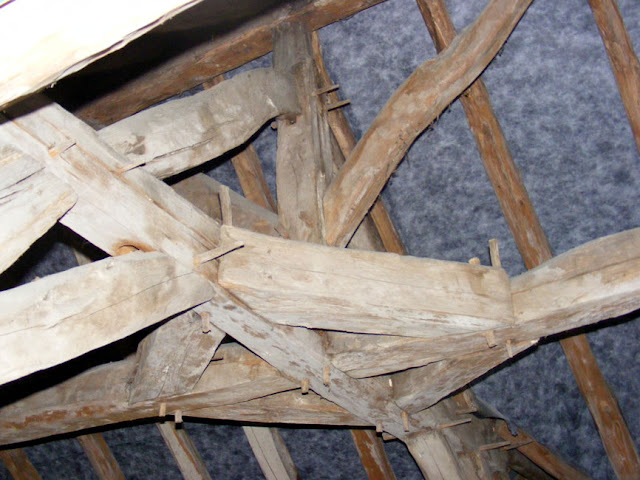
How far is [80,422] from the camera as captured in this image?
7.56 feet

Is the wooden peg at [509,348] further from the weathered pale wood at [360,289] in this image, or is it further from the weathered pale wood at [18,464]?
the weathered pale wood at [18,464]

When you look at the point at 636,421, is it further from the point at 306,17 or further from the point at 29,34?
the point at 29,34

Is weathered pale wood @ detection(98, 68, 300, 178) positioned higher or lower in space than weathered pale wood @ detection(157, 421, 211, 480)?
higher

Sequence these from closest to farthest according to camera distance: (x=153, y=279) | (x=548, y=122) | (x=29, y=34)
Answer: (x=29, y=34)
(x=153, y=279)
(x=548, y=122)

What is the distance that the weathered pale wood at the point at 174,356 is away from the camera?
1841 millimetres

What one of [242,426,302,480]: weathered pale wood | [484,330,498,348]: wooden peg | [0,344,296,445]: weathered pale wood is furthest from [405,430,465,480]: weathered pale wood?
[242,426,302,480]: weathered pale wood

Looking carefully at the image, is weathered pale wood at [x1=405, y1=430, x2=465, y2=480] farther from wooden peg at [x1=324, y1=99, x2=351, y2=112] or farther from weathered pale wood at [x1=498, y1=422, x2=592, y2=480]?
wooden peg at [x1=324, y1=99, x2=351, y2=112]

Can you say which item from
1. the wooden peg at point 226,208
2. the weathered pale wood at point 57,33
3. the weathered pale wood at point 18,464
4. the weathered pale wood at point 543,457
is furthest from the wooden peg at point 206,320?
the weathered pale wood at point 18,464

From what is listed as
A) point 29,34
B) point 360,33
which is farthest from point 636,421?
point 29,34

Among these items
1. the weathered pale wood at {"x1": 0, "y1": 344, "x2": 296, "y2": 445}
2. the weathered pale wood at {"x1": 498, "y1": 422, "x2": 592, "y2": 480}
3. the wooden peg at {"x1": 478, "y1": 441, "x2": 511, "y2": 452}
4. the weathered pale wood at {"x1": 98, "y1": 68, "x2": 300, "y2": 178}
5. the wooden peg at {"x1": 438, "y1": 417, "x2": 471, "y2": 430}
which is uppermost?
the weathered pale wood at {"x1": 98, "y1": 68, "x2": 300, "y2": 178}

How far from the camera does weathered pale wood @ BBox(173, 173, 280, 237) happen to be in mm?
2279

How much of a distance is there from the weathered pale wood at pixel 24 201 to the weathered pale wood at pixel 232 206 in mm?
964

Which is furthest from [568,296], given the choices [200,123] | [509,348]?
[200,123]

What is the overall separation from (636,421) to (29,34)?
2.86m
